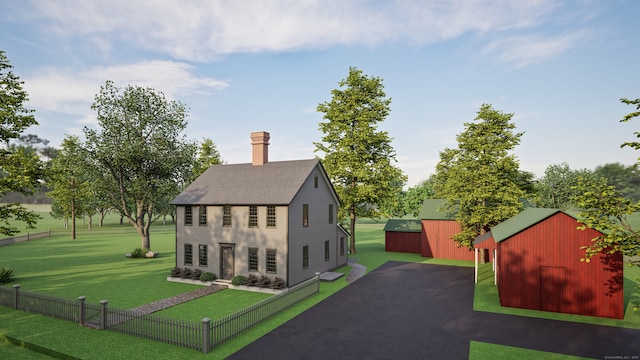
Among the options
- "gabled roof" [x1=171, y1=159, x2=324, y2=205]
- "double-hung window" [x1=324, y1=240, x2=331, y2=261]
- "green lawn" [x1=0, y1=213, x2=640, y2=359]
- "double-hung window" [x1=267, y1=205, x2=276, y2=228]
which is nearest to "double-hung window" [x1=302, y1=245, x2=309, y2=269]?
"green lawn" [x1=0, y1=213, x2=640, y2=359]

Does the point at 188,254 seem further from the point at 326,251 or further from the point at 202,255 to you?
the point at 326,251

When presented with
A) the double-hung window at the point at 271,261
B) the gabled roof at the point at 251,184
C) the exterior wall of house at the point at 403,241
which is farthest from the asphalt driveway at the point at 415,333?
the exterior wall of house at the point at 403,241

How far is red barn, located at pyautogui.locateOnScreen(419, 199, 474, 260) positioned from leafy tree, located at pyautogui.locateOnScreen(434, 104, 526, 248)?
5.15 m

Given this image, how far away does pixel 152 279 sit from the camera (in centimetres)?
2669

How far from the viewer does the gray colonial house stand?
2395cm

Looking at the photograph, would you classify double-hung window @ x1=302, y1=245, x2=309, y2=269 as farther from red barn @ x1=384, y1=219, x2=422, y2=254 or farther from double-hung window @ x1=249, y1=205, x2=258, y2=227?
red barn @ x1=384, y1=219, x2=422, y2=254

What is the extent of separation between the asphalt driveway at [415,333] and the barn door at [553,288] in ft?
6.09

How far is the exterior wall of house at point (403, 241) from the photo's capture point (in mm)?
39844

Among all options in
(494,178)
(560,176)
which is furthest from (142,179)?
(560,176)

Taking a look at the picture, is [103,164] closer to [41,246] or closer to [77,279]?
[77,279]

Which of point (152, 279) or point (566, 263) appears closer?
point (566, 263)

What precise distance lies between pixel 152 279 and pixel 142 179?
45.6 ft

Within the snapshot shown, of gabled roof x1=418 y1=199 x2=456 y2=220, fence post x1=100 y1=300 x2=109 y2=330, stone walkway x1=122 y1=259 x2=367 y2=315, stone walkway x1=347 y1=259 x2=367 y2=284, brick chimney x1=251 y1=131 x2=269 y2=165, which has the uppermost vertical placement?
brick chimney x1=251 y1=131 x2=269 y2=165

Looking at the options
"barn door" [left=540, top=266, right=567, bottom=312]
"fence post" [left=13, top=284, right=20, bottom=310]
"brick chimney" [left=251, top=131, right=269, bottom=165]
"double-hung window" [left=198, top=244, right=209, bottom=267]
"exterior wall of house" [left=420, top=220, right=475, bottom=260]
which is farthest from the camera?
"exterior wall of house" [left=420, top=220, right=475, bottom=260]
